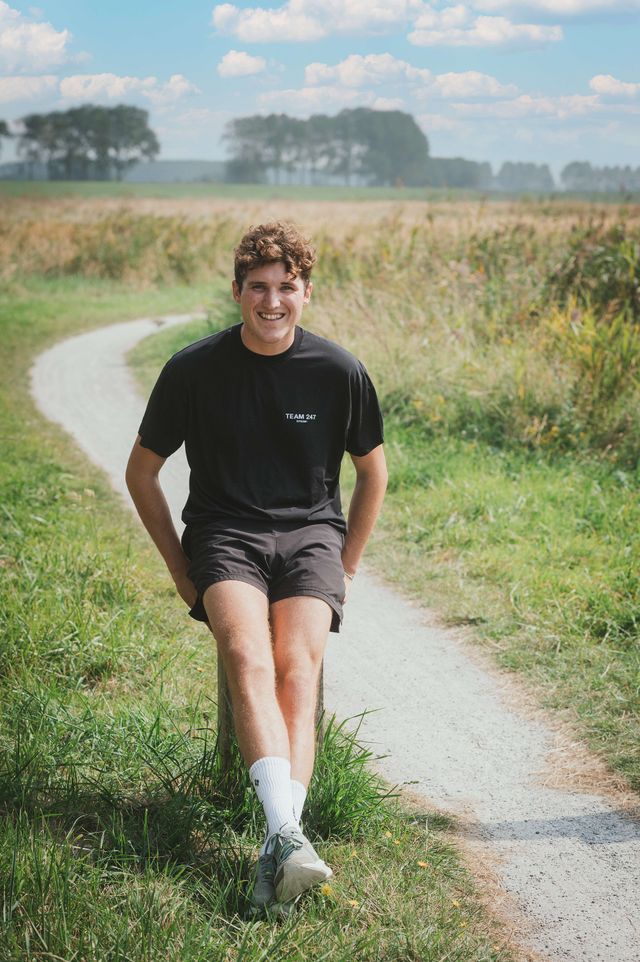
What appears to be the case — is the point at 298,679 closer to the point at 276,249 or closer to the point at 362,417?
the point at 362,417

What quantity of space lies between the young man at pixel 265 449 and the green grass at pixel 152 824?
0.57 m

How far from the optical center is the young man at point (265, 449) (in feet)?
10.2

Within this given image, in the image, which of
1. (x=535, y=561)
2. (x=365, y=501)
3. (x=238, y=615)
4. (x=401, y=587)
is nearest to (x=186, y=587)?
(x=238, y=615)

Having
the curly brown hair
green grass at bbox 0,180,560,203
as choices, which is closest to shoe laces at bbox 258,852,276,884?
the curly brown hair

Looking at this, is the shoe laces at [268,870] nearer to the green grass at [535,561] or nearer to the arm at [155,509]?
the arm at [155,509]

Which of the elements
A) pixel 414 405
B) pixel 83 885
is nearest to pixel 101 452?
pixel 414 405

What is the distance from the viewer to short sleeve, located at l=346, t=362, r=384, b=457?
3348 millimetres

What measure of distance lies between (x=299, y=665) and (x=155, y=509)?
2.67 ft

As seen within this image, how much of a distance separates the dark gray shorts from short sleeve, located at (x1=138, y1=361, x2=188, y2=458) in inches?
12.2

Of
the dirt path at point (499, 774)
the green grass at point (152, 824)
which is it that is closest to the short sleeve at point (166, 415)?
the green grass at point (152, 824)

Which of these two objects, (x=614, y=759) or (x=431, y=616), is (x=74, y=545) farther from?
(x=614, y=759)

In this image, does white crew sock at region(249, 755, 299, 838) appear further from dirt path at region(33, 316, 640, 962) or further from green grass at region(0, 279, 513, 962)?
dirt path at region(33, 316, 640, 962)

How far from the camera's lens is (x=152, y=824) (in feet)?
9.69

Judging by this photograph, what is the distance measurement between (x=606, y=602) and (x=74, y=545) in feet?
9.68
